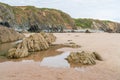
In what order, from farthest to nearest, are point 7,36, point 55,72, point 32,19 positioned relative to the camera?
point 32,19 → point 7,36 → point 55,72

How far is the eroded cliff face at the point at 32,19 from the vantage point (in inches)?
3854

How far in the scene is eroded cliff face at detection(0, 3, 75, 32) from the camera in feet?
321

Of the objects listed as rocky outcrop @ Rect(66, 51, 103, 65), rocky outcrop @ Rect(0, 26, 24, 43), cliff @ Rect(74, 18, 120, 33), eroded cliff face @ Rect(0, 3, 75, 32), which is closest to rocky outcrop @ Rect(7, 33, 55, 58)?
rocky outcrop @ Rect(66, 51, 103, 65)

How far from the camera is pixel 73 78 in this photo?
47.8ft

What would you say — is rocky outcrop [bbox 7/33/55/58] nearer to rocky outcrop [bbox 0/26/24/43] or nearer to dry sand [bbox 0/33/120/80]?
dry sand [bbox 0/33/120/80]

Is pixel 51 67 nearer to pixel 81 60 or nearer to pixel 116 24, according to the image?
pixel 81 60

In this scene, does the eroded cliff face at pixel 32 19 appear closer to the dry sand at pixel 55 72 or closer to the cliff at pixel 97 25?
the cliff at pixel 97 25

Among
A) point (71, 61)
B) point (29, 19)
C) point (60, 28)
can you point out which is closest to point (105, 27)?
point (60, 28)

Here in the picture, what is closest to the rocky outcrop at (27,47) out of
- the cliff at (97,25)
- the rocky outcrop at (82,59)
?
the rocky outcrop at (82,59)

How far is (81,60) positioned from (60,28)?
112 metres

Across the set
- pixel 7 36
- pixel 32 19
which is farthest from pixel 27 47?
pixel 32 19

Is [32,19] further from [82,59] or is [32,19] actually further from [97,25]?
[82,59]

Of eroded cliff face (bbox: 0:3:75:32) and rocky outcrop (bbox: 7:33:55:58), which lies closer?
rocky outcrop (bbox: 7:33:55:58)

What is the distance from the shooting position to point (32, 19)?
11906 cm
